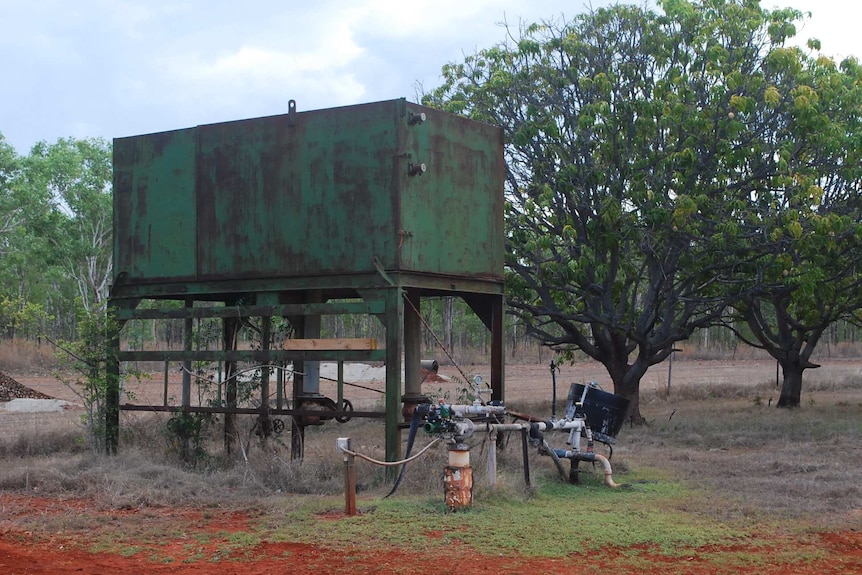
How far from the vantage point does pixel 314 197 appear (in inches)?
487

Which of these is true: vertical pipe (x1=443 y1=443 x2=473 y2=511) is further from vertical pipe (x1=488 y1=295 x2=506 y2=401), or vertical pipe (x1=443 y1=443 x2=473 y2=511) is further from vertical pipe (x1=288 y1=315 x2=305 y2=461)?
vertical pipe (x1=488 y1=295 x2=506 y2=401)

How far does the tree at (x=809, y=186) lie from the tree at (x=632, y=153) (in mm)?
335

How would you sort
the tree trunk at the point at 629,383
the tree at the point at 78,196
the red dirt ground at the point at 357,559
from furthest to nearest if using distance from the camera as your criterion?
the tree at the point at 78,196 < the tree trunk at the point at 629,383 < the red dirt ground at the point at 357,559

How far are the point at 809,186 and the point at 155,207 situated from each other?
10.8 metres

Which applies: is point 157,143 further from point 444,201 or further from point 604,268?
point 604,268

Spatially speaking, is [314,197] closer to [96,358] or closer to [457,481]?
[96,358]

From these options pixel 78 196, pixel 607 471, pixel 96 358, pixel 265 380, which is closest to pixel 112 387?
pixel 96 358

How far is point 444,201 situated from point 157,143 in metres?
4.40

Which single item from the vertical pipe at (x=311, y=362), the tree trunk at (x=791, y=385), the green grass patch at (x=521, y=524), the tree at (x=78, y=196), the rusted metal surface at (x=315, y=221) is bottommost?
the green grass patch at (x=521, y=524)

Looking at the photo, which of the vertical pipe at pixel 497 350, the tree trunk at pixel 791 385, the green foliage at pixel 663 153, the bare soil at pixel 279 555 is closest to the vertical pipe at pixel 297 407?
the vertical pipe at pixel 497 350

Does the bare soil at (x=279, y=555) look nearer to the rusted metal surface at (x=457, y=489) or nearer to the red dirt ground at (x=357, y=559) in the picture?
the red dirt ground at (x=357, y=559)

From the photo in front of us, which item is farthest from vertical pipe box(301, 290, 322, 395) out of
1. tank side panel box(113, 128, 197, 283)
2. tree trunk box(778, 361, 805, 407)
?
tree trunk box(778, 361, 805, 407)

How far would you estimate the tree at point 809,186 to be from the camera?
1670cm

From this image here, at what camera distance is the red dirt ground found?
719 cm
